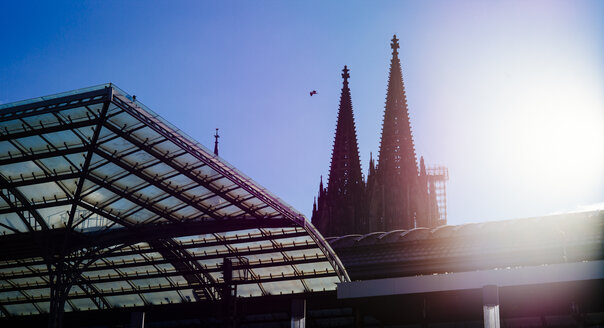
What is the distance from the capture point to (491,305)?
3247cm

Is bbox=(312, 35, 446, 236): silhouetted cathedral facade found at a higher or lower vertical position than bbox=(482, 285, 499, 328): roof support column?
higher

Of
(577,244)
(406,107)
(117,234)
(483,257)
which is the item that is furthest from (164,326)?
(406,107)

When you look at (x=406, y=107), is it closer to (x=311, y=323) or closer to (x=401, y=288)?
(x=311, y=323)

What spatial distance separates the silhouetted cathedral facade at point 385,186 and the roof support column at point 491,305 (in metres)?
54.6

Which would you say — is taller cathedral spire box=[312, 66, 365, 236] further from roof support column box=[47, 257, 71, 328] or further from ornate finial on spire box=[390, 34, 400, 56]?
roof support column box=[47, 257, 71, 328]

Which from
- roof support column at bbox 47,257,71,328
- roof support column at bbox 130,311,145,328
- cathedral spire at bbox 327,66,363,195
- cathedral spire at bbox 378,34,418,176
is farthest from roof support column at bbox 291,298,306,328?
cathedral spire at bbox 327,66,363,195

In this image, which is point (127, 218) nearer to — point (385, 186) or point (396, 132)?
point (385, 186)

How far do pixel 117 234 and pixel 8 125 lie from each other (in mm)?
11176

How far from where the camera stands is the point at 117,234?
4188cm

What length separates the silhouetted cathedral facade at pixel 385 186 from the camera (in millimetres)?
89312

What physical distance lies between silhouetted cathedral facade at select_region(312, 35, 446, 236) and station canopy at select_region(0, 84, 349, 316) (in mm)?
44227

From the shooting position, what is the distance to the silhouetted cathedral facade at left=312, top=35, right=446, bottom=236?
89312mm

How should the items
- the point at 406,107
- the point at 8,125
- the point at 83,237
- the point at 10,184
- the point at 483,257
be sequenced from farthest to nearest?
the point at 406,107 < the point at 483,257 < the point at 83,237 < the point at 10,184 < the point at 8,125

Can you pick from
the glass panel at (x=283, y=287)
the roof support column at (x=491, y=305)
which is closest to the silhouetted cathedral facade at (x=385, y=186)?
the glass panel at (x=283, y=287)
